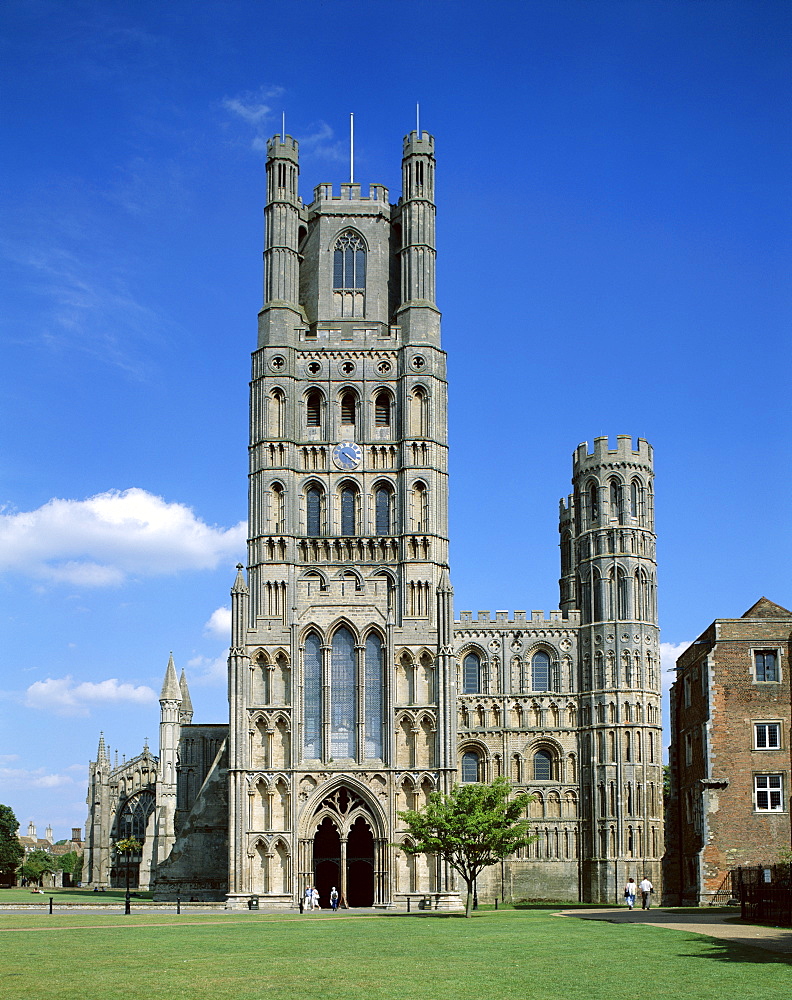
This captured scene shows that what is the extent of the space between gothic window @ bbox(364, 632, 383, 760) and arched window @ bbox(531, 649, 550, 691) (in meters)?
15.9

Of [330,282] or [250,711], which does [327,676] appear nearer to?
[250,711]

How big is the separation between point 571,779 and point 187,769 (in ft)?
81.4

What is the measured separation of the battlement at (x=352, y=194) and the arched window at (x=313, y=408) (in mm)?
14447

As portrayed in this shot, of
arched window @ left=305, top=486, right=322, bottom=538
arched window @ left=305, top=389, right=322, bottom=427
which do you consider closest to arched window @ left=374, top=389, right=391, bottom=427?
arched window @ left=305, top=389, right=322, bottom=427

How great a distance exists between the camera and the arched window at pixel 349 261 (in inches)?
3366

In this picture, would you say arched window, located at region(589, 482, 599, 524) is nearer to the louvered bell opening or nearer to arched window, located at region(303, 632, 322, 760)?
the louvered bell opening

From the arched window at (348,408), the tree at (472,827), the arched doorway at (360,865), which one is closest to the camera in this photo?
the tree at (472,827)

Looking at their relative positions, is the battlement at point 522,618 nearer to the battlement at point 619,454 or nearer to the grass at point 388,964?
the battlement at point 619,454

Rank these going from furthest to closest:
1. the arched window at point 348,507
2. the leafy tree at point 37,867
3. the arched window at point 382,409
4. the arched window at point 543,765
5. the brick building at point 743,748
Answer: the leafy tree at point 37,867, the arched window at point 543,765, the arched window at point 382,409, the arched window at point 348,507, the brick building at point 743,748

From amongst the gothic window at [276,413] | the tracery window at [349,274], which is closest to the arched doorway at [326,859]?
the gothic window at [276,413]

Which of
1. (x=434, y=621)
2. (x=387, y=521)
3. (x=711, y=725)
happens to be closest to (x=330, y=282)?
(x=387, y=521)

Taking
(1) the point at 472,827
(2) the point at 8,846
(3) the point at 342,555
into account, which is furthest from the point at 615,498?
(2) the point at 8,846

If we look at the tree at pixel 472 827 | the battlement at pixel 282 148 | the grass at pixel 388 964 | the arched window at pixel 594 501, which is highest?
the battlement at pixel 282 148

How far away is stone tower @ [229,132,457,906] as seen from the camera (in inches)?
2822
